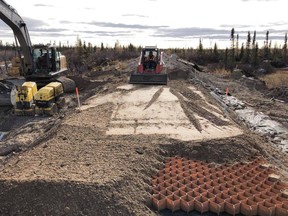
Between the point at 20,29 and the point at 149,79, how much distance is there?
6.81 metres

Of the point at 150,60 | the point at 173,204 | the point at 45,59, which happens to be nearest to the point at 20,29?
the point at 45,59

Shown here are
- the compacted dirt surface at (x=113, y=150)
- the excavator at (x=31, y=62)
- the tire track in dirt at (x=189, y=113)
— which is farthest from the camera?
the excavator at (x=31, y=62)

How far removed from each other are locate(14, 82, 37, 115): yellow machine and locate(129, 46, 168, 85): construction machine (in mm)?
6130

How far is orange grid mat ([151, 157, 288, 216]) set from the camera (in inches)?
246

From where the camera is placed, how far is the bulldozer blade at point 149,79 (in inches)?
729

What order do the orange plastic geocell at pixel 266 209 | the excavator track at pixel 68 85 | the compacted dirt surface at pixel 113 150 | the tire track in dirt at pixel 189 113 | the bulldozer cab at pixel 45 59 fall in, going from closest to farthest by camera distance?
the compacted dirt surface at pixel 113 150 → the orange plastic geocell at pixel 266 209 → the tire track in dirt at pixel 189 113 → the bulldozer cab at pixel 45 59 → the excavator track at pixel 68 85

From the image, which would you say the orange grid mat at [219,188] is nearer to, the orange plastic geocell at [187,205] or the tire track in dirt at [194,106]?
the orange plastic geocell at [187,205]

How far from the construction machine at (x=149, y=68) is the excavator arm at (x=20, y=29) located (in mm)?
5228

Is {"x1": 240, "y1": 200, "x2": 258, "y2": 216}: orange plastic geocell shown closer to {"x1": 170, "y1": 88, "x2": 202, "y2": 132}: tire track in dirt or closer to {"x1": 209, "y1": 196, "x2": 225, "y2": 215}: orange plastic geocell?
{"x1": 209, "y1": 196, "x2": 225, "y2": 215}: orange plastic geocell

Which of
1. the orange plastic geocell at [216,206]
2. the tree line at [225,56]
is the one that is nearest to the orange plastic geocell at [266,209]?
the orange plastic geocell at [216,206]

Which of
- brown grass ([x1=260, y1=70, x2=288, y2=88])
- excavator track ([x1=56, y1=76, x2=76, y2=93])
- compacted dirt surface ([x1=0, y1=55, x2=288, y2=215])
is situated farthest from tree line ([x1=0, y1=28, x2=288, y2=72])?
compacted dirt surface ([x1=0, y1=55, x2=288, y2=215])

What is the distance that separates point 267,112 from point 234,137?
257 inches

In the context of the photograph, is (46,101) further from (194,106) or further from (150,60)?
(150,60)

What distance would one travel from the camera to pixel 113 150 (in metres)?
8.18
